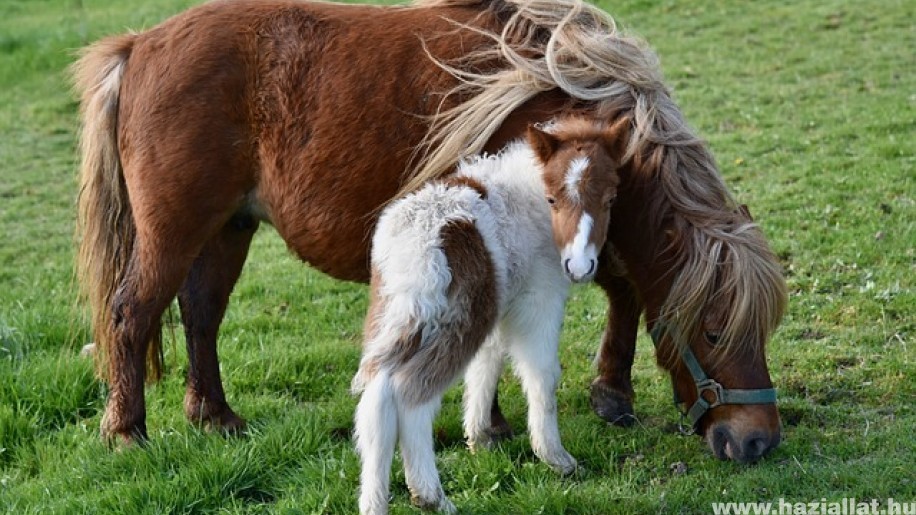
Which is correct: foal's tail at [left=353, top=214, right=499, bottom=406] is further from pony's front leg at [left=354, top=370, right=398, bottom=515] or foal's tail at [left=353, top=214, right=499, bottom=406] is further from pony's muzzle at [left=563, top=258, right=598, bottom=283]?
pony's muzzle at [left=563, top=258, right=598, bottom=283]

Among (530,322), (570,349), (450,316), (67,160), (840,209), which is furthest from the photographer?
(67,160)

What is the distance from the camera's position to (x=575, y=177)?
4113 mm

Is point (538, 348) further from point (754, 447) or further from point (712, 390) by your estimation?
point (754, 447)

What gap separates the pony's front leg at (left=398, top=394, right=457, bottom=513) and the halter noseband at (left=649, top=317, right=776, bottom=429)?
108cm

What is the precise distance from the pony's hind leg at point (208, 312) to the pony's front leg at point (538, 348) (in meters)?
1.70

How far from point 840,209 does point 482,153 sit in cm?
397

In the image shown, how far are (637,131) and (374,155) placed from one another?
1192 millimetres

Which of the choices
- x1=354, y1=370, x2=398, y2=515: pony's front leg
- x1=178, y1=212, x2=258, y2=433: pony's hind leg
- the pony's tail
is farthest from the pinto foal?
the pony's tail

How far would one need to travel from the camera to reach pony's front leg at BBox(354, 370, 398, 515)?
400cm

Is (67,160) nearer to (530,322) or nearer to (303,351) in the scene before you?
(303,351)

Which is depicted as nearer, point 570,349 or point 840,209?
point 570,349

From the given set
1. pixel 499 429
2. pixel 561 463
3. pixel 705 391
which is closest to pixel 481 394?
pixel 499 429

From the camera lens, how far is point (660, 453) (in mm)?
4777

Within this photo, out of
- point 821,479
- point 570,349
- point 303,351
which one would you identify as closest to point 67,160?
point 303,351
